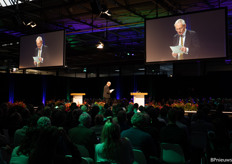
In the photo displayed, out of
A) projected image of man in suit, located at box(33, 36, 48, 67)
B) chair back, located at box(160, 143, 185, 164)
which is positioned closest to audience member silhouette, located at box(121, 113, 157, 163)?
chair back, located at box(160, 143, 185, 164)

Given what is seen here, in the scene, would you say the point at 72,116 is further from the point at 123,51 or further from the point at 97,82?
the point at 97,82

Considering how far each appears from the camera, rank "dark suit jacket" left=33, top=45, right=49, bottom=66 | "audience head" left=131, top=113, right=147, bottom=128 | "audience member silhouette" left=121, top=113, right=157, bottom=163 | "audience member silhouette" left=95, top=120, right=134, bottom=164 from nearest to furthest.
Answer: "audience member silhouette" left=95, top=120, right=134, bottom=164
"audience member silhouette" left=121, top=113, right=157, bottom=163
"audience head" left=131, top=113, right=147, bottom=128
"dark suit jacket" left=33, top=45, right=49, bottom=66

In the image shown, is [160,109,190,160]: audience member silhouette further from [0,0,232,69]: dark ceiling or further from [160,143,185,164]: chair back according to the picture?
[0,0,232,69]: dark ceiling

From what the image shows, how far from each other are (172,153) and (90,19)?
7742 millimetres

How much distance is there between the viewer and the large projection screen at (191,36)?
5559 mm

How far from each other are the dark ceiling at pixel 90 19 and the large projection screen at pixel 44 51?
27.5 inches

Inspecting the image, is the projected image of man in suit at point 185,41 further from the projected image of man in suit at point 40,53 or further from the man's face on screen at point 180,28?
the projected image of man in suit at point 40,53

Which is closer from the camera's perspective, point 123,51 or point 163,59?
point 163,59

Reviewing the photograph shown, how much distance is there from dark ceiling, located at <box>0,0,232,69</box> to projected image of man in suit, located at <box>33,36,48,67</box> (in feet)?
2.71

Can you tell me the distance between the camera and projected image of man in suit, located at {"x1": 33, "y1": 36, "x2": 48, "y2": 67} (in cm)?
786

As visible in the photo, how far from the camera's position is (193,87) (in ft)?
51.9

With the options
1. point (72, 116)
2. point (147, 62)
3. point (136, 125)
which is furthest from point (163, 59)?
point (136, 125)

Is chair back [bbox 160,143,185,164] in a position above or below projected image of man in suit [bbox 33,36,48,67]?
below

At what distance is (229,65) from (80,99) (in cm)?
1198
